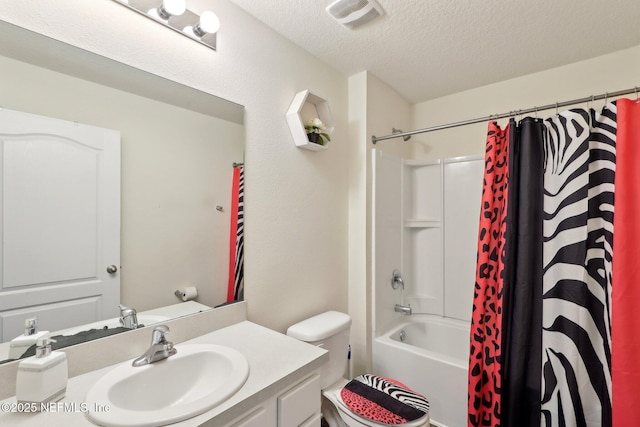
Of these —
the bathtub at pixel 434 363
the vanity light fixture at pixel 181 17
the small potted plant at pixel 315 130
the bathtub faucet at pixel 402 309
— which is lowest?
the bathtub at pixel 434 363

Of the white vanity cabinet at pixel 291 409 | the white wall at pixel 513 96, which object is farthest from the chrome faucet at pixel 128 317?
the white wall at pixel 513 96

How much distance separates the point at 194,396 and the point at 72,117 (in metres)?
1.03

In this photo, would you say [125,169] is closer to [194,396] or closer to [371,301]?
[194,396]

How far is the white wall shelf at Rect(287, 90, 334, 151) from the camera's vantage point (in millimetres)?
1610

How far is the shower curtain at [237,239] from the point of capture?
1404mm

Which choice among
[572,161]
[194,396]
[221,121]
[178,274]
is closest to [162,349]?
[194,396]

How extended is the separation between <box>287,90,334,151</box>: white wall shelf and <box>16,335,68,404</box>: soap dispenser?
134cm

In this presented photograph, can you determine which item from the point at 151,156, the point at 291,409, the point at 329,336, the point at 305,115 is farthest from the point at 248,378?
the point at 305,115

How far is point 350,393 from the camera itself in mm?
1422

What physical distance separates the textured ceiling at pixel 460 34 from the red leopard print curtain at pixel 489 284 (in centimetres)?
56

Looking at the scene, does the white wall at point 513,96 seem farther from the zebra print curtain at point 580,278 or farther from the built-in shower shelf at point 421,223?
the zebra print curtain at point 580,278

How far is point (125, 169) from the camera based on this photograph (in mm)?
1066

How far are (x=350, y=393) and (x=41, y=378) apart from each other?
121 centimetres

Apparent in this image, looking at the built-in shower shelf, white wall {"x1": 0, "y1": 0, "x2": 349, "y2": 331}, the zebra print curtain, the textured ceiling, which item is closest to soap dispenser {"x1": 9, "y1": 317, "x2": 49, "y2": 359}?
white wall {"x1": 0, "y1": 0, "x2": 349, "y2": 331}
